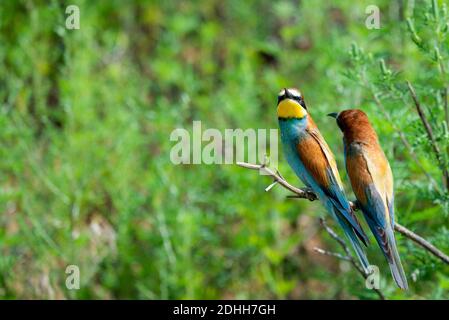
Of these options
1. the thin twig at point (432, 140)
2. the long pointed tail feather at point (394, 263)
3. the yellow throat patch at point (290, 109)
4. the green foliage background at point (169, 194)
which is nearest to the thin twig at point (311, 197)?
the long pointed tail feather at point (394, 263)

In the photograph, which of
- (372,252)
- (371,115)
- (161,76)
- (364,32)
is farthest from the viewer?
(161,76)

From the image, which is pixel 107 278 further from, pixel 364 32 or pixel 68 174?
pixel 364 32

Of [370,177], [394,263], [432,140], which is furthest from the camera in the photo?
[432,140]

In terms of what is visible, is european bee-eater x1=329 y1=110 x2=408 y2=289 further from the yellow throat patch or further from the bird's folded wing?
the yellow throat patch

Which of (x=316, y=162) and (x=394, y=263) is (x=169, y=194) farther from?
(x=394, y=263)

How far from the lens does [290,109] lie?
1.96 metres

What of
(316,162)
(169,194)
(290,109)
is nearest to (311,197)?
(316,162)

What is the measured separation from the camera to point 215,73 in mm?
5395

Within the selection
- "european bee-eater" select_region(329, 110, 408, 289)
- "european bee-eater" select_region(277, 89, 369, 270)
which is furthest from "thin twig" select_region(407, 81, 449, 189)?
"european bee-eater" select_region(277, 89, 369, 270)

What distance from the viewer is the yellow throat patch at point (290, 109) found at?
6.33 ft

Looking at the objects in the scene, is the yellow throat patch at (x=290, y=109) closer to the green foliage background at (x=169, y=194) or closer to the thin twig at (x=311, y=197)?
the thin twig at (x=311, y=197)

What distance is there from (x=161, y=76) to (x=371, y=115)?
2405mm

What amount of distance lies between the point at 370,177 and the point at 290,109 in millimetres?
294
